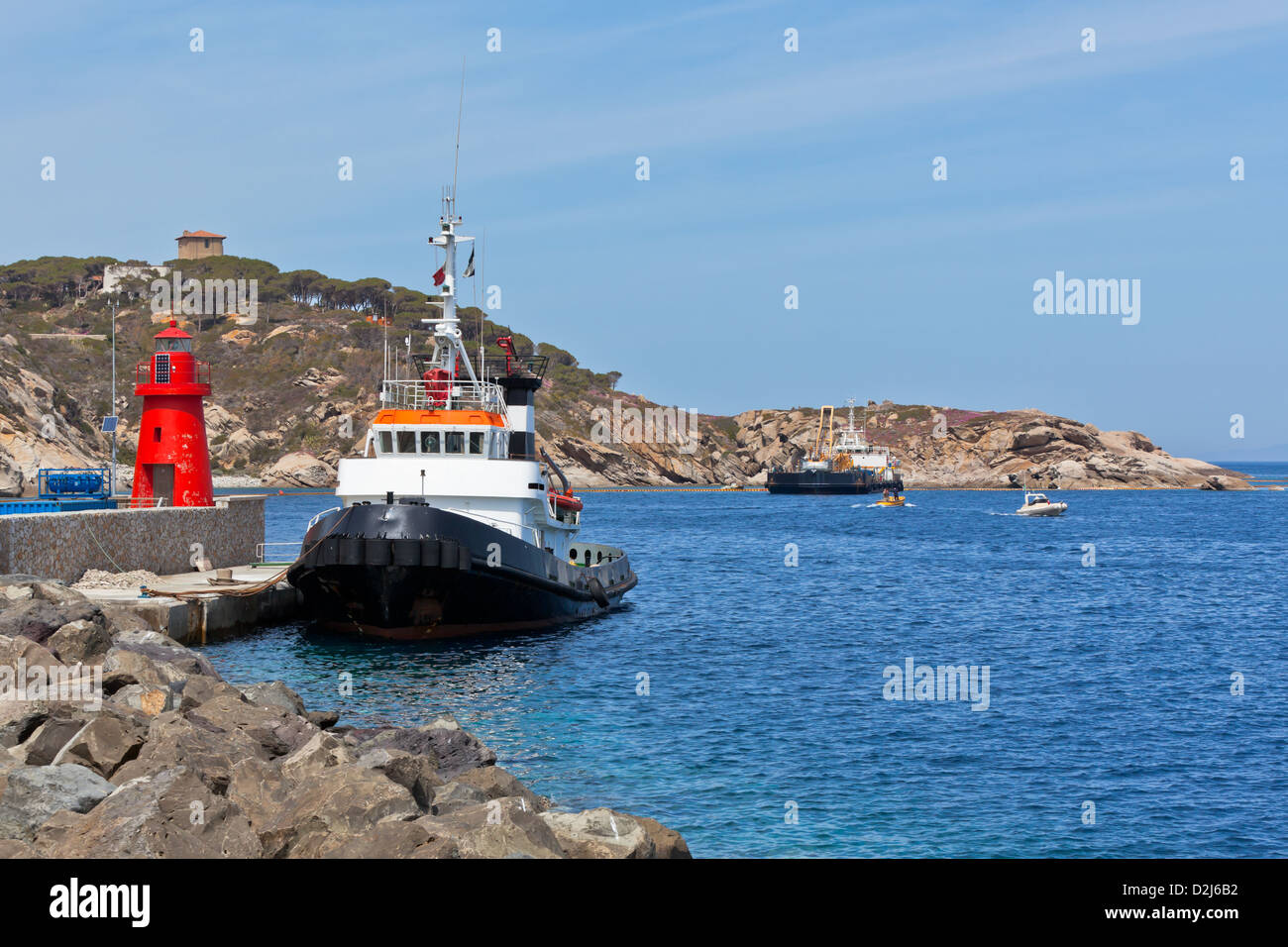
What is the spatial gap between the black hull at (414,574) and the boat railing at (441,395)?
3.80 meters

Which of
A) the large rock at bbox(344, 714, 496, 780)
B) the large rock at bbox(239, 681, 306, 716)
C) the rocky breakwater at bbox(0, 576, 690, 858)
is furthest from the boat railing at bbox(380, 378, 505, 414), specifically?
the large rock at bbox(344, 714, 496, 780)

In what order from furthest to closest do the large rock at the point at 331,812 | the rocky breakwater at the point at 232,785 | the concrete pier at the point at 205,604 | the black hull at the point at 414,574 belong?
the black hull at the point at 414,574, the concrete pier at the point at 205,604, the large rock at the point at 331,812, the rocky breakwater at the point at 232,785

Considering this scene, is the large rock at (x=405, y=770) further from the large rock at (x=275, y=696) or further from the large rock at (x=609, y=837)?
the large rock at (x=275, y=696)

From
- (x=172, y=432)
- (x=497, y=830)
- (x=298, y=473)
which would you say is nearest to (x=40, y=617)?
(x=497, y=830)

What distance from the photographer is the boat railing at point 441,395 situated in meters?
25.1

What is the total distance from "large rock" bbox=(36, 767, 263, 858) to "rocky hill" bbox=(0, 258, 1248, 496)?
276 ft

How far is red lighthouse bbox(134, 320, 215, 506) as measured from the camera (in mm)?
27797

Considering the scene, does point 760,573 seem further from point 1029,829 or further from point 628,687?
point 1029,829

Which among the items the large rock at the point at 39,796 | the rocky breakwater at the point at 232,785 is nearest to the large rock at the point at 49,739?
the rocky breakwater at the point at 232,785

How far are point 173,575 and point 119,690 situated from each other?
14.7 metres

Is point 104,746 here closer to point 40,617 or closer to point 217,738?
point 217,738

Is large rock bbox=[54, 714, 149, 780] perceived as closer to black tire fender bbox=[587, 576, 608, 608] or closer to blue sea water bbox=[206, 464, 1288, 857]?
blue sea water bbox=[206, 464, 1288, 857]

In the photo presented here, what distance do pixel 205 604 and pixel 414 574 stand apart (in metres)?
4.45
